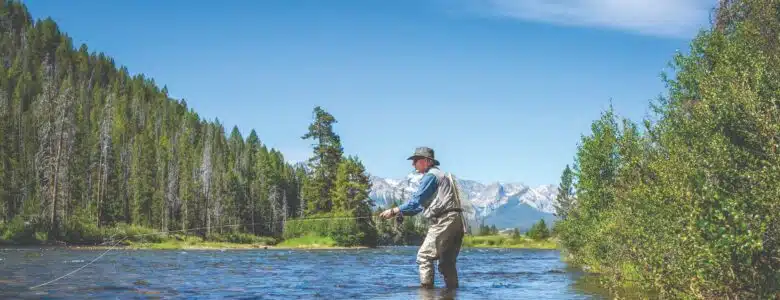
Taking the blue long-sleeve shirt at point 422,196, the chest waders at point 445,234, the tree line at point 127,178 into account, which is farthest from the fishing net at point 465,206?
the tree line at point 127,178

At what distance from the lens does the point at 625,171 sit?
22.8m

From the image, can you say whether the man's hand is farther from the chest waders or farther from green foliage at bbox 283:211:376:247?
green foliage at bbox 283:211:376:247

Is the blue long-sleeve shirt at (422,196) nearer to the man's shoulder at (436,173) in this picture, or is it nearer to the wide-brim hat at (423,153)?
the man's shoulder at (436,173)

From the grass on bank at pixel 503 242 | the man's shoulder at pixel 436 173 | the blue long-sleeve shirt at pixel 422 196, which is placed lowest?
the grass on bank at pixel 503 242

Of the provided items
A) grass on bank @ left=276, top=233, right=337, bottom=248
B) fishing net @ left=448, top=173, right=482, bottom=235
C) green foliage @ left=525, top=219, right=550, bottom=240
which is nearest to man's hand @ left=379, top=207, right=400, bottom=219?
fishing net @ left=448, top=173, right=482, bottom=235

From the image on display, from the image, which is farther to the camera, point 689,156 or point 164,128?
point 164,128

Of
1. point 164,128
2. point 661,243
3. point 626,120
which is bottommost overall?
point 661,243

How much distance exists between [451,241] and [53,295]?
832 cm

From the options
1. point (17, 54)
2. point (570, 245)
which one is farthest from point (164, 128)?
point (570, 245)

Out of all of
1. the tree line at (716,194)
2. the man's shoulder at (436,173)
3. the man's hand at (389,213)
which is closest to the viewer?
the tree line at (716,194)

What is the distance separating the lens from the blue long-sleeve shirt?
48.2ft

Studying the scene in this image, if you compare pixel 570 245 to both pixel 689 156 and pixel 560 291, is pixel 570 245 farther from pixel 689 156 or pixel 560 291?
pixel 689 156

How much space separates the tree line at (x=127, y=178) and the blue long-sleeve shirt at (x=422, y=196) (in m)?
64.9

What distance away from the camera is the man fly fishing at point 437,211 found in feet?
48.2
